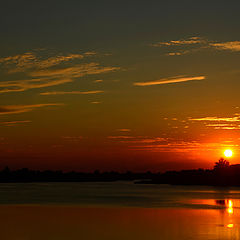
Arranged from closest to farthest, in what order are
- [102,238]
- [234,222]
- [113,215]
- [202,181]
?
[102,238], [234,222], [113,215], [202,181]

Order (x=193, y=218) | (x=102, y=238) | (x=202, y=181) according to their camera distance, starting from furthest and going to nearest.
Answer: (x=202, y=181)
(x=193, y=218)
(x=102, y=238)

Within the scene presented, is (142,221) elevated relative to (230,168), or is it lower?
lower

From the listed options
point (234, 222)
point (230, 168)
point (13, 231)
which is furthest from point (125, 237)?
point (230, 168)

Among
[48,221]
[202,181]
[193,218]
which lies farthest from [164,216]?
[202,181]

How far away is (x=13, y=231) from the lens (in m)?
31.6

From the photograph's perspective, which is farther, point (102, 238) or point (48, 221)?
point (48, 221)

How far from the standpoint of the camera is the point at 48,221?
122ft

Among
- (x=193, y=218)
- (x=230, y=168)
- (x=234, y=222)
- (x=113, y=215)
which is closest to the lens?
(x=234, y=222)

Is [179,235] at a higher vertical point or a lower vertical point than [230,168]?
lower

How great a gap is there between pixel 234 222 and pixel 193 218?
14.7ft

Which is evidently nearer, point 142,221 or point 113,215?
point 142,221

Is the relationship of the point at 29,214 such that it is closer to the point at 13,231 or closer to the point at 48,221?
the point at 48,221

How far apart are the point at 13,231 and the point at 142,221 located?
10769mm

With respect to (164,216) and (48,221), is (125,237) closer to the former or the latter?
(48,221)
